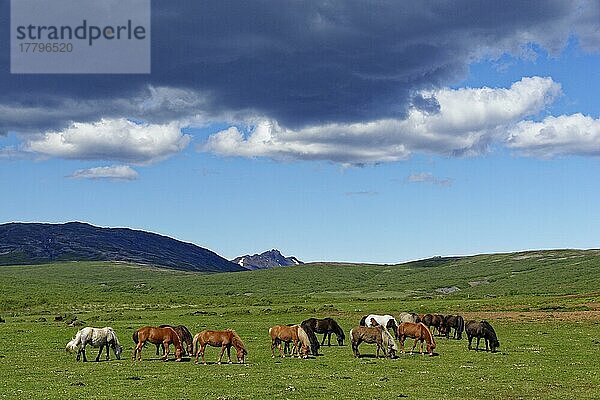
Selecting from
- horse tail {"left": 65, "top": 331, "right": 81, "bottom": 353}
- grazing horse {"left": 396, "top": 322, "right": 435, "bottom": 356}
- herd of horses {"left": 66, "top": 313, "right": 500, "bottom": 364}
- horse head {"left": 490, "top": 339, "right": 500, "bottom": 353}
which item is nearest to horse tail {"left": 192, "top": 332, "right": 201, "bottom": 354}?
herd of horses {"left": 66, "top": 313, "right": 500, "bottom": 364}

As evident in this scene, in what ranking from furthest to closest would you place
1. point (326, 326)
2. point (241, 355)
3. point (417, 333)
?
point (326, 326)
point (417, 333)
point (241, 355)

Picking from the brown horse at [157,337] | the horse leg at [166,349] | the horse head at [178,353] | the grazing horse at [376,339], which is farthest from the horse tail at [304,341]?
the horse leg at [166,349]

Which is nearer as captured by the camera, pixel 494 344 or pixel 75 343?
pixel 75 343

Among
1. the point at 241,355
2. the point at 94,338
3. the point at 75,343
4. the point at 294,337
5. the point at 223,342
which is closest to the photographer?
the point at 241,355

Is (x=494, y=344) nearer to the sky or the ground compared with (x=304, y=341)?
nearer to the ground

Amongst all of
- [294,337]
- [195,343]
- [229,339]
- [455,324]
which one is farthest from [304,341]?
[455,324]

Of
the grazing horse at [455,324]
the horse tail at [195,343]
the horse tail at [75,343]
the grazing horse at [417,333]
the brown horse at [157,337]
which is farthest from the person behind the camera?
the grazing horse at [455,324]

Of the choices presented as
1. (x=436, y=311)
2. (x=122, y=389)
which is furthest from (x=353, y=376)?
(x=436, y=311)

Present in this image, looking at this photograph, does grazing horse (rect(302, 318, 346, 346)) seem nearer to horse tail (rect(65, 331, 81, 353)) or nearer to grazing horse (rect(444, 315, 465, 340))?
grazing horse (rect(444, 315, 465, 340))

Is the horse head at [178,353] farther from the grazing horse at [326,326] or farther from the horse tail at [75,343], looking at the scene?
the grazing horse at [326,326]

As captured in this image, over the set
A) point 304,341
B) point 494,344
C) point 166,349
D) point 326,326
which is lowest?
point 494,344

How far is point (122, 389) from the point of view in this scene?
24.0m

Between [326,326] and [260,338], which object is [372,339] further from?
[260,338]

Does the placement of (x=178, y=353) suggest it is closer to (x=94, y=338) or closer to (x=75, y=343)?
(x=94, y=338)
